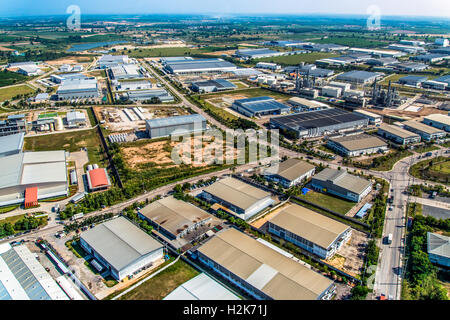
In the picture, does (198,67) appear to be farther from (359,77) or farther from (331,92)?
(359,77)

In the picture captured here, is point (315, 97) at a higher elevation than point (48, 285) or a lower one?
higher

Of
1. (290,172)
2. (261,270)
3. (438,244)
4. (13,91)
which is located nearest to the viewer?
(261,270)

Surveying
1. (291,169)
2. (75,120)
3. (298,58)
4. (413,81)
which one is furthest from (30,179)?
(298,58)

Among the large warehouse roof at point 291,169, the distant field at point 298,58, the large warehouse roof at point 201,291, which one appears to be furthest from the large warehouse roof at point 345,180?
the distant field at point 298,58

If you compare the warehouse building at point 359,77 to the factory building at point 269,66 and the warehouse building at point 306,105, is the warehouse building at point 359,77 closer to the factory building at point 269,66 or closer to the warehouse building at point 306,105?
the factory building at point 269,66

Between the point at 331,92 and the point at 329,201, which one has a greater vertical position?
the point at 331,92
